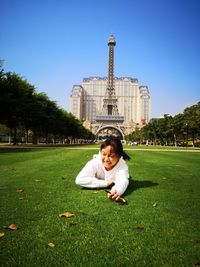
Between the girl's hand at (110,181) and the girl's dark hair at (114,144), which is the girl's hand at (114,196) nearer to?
the girl's hand at (110,181)

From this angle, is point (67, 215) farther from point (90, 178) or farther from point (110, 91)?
point (110, 91)

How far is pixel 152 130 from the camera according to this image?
9944 centimetres

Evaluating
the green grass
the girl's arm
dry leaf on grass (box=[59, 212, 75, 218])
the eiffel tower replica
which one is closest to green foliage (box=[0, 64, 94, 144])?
the girl's arm

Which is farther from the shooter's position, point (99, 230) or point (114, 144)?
point (114, 144)

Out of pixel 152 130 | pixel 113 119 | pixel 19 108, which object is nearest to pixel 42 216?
pixel 19 108

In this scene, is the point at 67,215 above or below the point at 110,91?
below

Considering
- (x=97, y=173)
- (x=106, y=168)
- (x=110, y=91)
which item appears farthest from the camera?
(x=110, y=91)

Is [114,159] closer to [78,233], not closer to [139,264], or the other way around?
[78,233]

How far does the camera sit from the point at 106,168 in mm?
6285

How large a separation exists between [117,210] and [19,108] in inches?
1570

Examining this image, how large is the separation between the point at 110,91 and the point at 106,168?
157988mm

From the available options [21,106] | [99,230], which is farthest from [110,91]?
[99,230]

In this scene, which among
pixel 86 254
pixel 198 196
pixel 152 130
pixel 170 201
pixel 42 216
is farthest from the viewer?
pixel 152 130

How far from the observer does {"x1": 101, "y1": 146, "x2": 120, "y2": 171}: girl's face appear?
6.11 m
